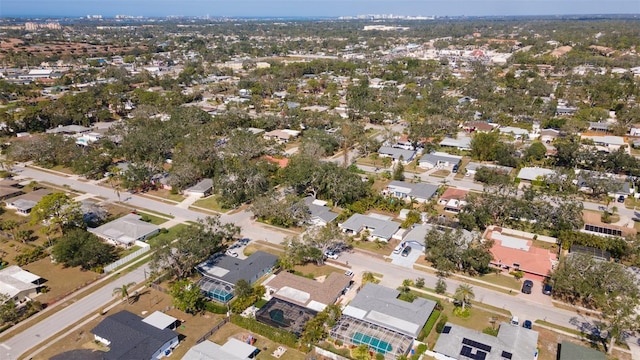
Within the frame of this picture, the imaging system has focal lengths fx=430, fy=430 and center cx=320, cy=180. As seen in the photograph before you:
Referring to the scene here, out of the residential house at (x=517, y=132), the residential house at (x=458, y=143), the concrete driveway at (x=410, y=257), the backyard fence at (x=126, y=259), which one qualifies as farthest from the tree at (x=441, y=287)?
the residential house at (x=517, y=132)

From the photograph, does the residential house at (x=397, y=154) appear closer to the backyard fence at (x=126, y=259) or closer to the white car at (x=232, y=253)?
the white car at (x=232, y=253)

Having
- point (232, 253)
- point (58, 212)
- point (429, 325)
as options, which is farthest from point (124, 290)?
point (429, 325)

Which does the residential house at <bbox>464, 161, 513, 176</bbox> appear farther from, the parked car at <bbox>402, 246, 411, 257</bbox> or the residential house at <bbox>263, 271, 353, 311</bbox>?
the residential house at <bbox>263, 271, 353, 311</bbox>

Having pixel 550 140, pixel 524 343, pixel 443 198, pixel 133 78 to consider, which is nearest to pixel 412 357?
pixel 524 343

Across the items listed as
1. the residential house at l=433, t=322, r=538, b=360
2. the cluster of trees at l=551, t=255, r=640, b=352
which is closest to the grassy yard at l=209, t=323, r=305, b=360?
the residential house at l=433, t=322, r=538, b=360

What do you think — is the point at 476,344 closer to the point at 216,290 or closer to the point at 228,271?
the point at 216,290

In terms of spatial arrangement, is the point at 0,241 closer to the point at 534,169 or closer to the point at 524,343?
the point at 524,343
